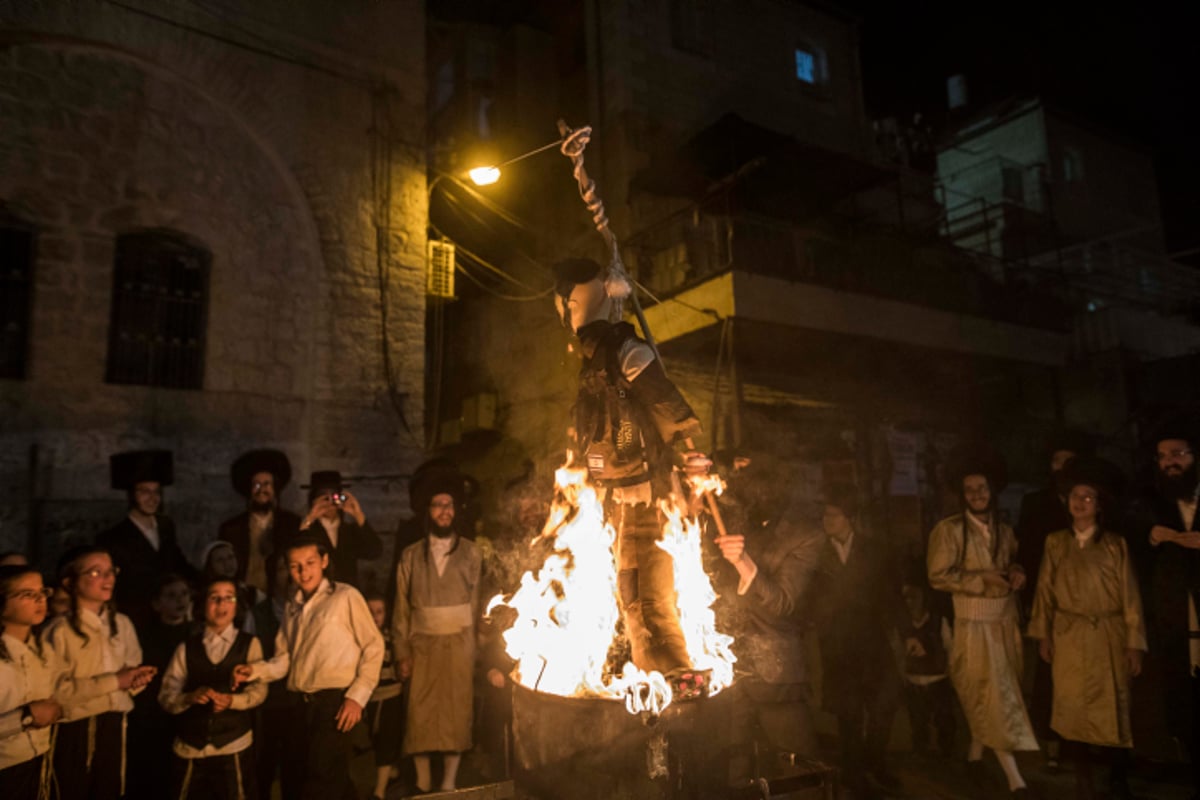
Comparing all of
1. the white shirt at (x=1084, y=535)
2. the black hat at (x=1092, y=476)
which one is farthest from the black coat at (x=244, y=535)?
the black hat at (x=1092, y=476)

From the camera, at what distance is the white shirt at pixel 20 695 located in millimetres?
4086

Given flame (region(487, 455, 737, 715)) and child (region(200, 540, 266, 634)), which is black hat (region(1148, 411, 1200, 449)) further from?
child (region(200, 540, 266, 634))

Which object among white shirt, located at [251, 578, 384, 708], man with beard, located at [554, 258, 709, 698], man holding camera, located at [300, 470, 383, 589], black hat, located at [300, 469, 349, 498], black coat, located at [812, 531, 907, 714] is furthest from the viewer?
black hat, located at [300, 469, 349, 498]

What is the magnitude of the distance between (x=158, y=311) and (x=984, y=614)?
9.52m

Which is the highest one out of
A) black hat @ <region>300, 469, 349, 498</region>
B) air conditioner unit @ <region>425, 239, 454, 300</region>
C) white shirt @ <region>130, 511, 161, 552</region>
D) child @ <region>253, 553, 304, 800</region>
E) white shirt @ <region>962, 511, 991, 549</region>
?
air conditioner unit @ <region>425, 239, 454, 300</region>

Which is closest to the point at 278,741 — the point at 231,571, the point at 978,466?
the point at 231,571

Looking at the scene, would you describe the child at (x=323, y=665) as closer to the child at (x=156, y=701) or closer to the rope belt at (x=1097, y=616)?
the child at (x=156, y=701)

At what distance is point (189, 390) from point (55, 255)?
6.73 ft

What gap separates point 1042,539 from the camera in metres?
6.55

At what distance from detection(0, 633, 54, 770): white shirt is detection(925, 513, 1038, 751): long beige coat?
6.34m

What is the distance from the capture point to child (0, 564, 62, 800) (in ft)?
13.5

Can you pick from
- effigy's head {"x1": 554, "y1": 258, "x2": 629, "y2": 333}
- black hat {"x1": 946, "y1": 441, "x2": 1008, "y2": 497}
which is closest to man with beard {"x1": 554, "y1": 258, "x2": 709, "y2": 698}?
effigy's head {"x1": 554, "y1": 258, "x2": 629, "y2": 333}

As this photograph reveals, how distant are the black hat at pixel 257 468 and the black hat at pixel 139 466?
70cm

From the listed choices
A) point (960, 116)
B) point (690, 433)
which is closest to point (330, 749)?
point (690, 433)
